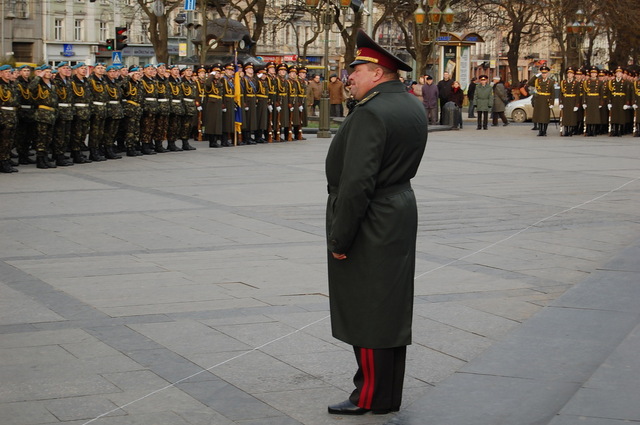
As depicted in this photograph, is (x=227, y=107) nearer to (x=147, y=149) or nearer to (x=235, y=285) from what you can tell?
(x=147, y=149)

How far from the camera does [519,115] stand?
4181cm

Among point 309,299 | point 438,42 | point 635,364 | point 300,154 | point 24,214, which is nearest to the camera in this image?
point 635,364

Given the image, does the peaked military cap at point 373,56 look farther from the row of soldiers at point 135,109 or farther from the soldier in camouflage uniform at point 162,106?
the soldier in camouflage uniform at point 162,106

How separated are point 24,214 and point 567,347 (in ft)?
27.5

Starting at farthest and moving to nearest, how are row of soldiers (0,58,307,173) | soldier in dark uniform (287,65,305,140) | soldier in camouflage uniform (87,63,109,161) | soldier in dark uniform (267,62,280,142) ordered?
soldier in dark uniform (287,65,305,140) → soldier in dark uniform (267,62,280,142) → soldier in camouflage uniform (87,63,109,161) → row of soldiers (0,58,307,173)

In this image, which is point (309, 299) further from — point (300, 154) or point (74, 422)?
point (300, 154)

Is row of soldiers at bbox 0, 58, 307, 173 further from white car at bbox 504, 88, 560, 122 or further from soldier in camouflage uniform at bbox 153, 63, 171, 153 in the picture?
white car at bbox 504, 88, 560, 122

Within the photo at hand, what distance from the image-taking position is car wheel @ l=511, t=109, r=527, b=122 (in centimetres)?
4169

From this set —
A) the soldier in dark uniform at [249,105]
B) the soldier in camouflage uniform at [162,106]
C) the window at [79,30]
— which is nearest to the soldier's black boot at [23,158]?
the soldier in camouflage uniform at [162,106]

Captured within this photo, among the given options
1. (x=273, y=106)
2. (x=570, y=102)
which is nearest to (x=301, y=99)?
(x=273, y=106)

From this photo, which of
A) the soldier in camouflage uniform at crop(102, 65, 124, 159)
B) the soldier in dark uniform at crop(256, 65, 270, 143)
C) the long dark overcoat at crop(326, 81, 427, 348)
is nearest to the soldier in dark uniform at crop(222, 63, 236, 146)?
the soldier in dark uniform at crop(256, 65, 270, 143)

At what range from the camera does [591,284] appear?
27.6 ft

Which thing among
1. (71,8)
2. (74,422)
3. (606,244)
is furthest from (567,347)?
(71,8)

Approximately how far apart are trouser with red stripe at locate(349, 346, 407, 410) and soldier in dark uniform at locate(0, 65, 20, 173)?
46.0ft
